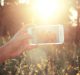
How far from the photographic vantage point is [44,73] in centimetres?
501

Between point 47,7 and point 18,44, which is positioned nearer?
point 18,44

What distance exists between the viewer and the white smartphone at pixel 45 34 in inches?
108

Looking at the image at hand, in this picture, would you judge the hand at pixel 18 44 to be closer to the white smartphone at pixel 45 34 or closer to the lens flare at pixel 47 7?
the white smartphone at pixel 45 34

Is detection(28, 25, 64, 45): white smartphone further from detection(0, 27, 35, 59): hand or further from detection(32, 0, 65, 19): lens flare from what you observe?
detection(32, 0, 65, 19): lens flare

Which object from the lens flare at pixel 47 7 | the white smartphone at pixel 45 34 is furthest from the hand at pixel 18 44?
the lens flare at pixel 47 7

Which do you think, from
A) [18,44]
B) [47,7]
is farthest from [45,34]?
[47,7]

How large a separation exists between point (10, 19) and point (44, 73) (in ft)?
27.3

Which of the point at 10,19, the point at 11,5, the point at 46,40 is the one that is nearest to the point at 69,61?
the point at 46,40

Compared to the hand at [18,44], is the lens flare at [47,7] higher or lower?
higher

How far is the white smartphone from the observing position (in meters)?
2.74

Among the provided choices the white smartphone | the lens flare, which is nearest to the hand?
the white smartphone

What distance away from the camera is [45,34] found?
9.02 ft

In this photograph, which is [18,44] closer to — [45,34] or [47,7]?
[45,34]

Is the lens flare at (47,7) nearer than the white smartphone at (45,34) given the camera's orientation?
No
